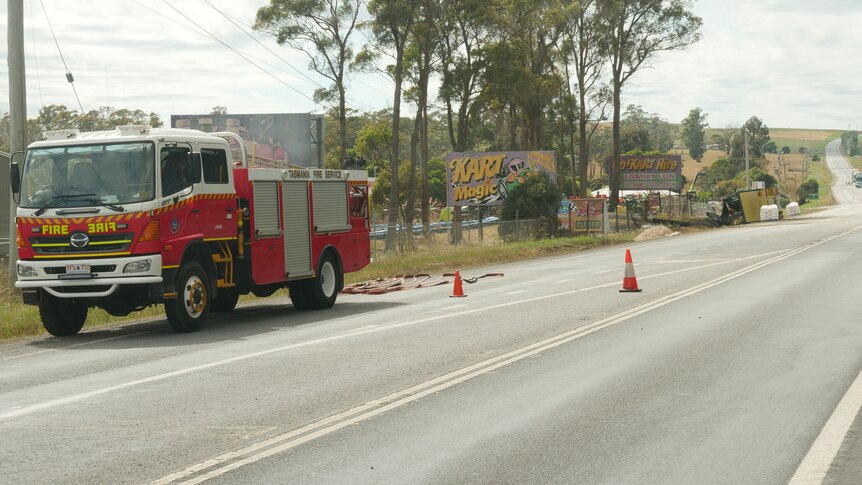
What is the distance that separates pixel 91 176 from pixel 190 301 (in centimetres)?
226

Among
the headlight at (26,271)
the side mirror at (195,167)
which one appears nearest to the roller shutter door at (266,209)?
the side mirror at (195,167)

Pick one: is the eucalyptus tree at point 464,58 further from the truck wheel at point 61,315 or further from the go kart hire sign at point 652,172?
the truck wheel at point 61,315

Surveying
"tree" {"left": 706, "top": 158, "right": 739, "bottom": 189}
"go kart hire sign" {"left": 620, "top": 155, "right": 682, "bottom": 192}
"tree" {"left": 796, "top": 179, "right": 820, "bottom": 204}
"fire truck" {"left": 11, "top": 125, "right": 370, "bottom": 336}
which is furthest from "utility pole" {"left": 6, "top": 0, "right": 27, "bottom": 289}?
"tree" {"left": 796, "top": 179, "right": 820, "bottom": 204}

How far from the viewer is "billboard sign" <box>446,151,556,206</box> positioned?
56688 mm

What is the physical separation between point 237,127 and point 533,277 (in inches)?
1390

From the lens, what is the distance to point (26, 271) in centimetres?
1535

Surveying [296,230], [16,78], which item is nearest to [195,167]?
[296,230]

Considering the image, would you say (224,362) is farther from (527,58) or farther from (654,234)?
(527,58)

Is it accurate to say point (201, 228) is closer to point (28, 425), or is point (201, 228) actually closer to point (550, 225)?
point (28, 425)

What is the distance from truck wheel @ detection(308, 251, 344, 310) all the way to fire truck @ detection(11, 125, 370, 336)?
6.84ft

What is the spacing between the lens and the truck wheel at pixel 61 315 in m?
15.7

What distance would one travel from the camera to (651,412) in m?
9.08

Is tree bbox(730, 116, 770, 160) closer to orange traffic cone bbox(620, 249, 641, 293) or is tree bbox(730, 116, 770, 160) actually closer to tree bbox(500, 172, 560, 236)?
tree bbox(500, 172, 560, 236)

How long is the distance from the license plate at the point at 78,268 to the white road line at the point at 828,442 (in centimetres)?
998
